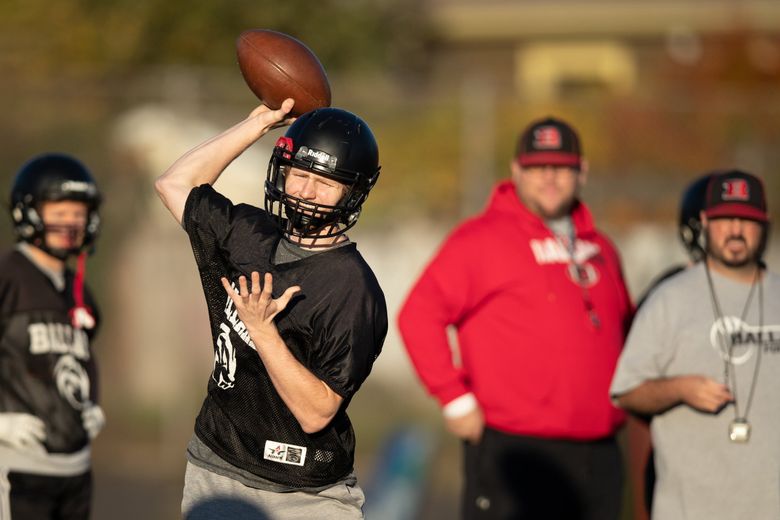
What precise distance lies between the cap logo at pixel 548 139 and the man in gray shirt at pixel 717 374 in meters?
1.22

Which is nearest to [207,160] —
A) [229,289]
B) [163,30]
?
[229,289]

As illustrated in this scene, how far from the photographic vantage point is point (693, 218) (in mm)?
6055

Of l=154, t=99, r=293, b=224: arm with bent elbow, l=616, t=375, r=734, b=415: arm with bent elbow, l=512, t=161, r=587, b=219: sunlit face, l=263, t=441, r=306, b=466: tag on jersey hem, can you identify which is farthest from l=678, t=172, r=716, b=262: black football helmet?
l=263, t=441, r=306, b=466: tag on jersey hem

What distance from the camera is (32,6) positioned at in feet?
46.7

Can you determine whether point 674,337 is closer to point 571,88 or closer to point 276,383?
point 276,383

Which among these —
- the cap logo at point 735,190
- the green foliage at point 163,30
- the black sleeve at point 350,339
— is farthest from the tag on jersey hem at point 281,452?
the green foliage at point 163,30

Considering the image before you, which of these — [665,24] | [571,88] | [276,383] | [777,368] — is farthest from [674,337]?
[665,24]

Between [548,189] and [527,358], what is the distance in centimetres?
90

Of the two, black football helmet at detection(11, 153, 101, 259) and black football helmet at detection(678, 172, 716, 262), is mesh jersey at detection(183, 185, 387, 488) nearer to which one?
black football helmet at detection(11, 153, 101, 259)

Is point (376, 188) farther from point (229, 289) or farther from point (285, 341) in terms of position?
point (229, 289)

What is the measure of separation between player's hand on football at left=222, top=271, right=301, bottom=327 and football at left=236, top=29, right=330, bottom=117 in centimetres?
89

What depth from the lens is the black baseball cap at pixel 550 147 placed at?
613 cm

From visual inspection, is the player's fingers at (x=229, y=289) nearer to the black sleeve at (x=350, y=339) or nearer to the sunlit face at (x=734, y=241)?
the black sleeve at (x=350, y=339)

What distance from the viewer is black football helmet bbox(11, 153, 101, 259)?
5848 millimetres
